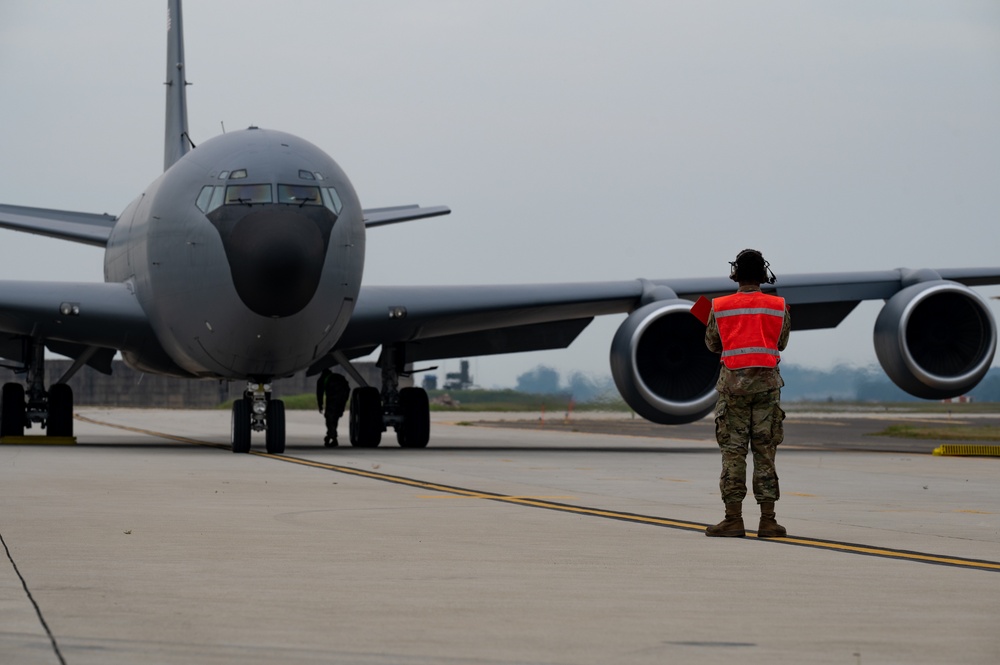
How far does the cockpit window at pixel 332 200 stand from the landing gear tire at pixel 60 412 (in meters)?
6.43

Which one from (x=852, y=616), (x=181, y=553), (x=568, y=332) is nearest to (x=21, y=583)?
(x=181, y=553)

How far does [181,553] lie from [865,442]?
18.8 meters

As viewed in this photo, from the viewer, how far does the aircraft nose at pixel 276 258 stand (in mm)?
16859

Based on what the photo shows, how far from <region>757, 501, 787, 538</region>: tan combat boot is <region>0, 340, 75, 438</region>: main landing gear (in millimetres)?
15499

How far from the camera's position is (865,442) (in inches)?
941

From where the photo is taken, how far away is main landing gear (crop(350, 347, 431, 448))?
21109 mm

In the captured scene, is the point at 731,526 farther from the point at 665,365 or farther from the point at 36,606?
the point at 665,365

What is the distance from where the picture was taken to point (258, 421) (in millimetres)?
18094

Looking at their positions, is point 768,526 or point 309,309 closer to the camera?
point 768,526

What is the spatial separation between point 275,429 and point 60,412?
18.3ft

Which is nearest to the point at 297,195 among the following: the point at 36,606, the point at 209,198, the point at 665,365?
the point at 209,198

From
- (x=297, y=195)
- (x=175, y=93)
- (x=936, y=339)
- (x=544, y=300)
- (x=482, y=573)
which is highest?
(x=175, y=93)

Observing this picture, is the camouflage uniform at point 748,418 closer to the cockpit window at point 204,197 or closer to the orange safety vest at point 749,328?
the orange safety vest at point 749,328

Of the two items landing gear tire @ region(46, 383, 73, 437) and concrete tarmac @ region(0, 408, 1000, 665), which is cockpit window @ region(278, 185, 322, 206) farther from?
landing gear tire @ region(46, 383, 73, 437)
